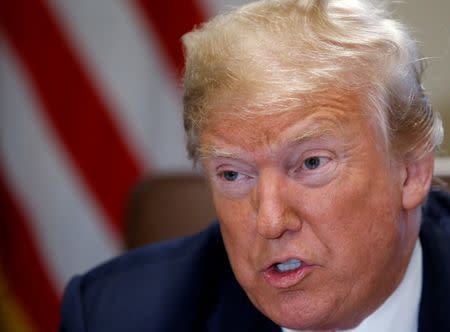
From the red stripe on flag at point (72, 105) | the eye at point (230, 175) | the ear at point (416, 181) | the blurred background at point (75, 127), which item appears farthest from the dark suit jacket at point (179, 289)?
the red stripe on flag at point (72, 105)

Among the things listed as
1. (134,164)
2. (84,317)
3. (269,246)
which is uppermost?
(269,246)

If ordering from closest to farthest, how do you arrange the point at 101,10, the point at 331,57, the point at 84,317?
the point at 331,57 → the point at 84,317 → the point at 101,10

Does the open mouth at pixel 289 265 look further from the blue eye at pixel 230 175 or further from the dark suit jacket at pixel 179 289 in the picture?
the dark suit jacket at pixel 179 289

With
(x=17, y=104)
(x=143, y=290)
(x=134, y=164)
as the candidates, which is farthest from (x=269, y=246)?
(x=17, y=104)

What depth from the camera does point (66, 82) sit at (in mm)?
2596

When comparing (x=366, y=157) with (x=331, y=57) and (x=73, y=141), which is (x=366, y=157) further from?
(x=73, y=141)

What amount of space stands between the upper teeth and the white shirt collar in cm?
19

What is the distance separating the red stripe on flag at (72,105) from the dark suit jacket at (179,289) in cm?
96

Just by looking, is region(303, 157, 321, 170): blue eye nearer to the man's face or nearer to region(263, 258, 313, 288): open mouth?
the man's face

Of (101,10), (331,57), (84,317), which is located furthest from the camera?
(101,10)

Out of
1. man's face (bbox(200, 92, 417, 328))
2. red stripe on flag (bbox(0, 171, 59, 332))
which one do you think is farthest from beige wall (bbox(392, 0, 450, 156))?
red stripe on flag (bbox(0, 171, 59, 332))

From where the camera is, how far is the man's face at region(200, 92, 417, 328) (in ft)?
3.97

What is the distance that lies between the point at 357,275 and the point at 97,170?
1.46 meters

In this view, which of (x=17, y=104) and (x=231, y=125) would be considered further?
(x=17, y=104)
